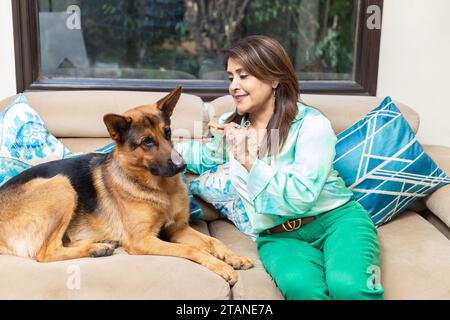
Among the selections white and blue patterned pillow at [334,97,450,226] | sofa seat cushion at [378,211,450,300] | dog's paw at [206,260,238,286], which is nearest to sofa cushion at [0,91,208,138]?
white and blue patterned pillow at [334,97,450,226]

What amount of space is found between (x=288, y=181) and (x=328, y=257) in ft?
1.11

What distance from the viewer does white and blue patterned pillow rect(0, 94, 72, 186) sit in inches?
99.0

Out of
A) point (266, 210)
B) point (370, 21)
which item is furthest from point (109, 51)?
point (266, 210)

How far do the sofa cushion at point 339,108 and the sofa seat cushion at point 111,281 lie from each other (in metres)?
1.14

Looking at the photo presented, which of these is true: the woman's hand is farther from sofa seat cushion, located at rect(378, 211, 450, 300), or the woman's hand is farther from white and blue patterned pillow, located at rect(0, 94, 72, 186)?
white and blue patterned pillow, located at rect(0, 94, 72, 186)

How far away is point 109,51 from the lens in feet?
11.6

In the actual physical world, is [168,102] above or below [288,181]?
above

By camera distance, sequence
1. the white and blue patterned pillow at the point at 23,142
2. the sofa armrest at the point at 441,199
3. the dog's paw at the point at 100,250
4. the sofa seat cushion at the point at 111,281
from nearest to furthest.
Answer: the sofa seat cushion at the point at 111,281 < the dog's paw at the point at 100,250 < the sofa armrest at the point at 441,199 < the white and blue patterned pillow at the point at 23,142

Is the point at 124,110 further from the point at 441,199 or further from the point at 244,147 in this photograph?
the point at 441,199

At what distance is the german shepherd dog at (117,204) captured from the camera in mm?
2104

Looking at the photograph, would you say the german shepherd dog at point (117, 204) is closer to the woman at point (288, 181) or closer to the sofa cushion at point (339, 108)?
the woman at point (288, 181)

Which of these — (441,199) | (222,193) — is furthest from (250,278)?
(441,199)

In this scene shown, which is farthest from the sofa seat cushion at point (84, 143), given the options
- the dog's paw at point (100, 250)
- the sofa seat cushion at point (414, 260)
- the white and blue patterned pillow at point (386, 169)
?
the sofa seat cushion at point (414, 260)

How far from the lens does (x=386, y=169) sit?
2508 mm
